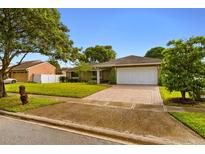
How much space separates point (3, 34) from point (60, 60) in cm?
323

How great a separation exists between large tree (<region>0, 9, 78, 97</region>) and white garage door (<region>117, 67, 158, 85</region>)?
38.3 feet

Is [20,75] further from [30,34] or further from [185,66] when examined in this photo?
[185,66]

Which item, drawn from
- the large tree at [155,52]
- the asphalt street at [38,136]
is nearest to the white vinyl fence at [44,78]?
the asphalt street at [38,136]

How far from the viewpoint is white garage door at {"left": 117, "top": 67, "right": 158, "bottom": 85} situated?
19300 mm

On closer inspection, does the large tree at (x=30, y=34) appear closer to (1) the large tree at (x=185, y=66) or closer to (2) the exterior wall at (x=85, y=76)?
(1) the large tree at (x=185, y=66)

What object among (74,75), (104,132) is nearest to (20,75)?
(74,75)

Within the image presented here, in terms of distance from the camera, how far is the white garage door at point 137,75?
63.3 ft

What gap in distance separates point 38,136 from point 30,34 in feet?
21.5

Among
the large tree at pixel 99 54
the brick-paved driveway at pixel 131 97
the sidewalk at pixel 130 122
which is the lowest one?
the sidewalk at pixel 130 122

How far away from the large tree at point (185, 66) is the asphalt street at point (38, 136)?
589 cm

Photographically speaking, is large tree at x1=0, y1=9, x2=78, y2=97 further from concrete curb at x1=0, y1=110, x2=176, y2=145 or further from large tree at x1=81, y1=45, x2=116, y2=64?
large tree at x1=81, y1=45, x2=116, y2=64

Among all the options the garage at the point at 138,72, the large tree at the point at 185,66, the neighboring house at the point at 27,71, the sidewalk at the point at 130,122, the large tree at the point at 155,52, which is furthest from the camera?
the large tree at the point at 155,52

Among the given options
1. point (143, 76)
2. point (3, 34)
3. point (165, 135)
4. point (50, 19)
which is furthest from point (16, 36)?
point (143, 76)

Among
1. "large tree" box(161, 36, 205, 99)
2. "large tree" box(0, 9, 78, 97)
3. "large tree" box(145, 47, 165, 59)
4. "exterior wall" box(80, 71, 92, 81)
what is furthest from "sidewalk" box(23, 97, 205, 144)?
"large tree" box(145, 47, 165, 59)
